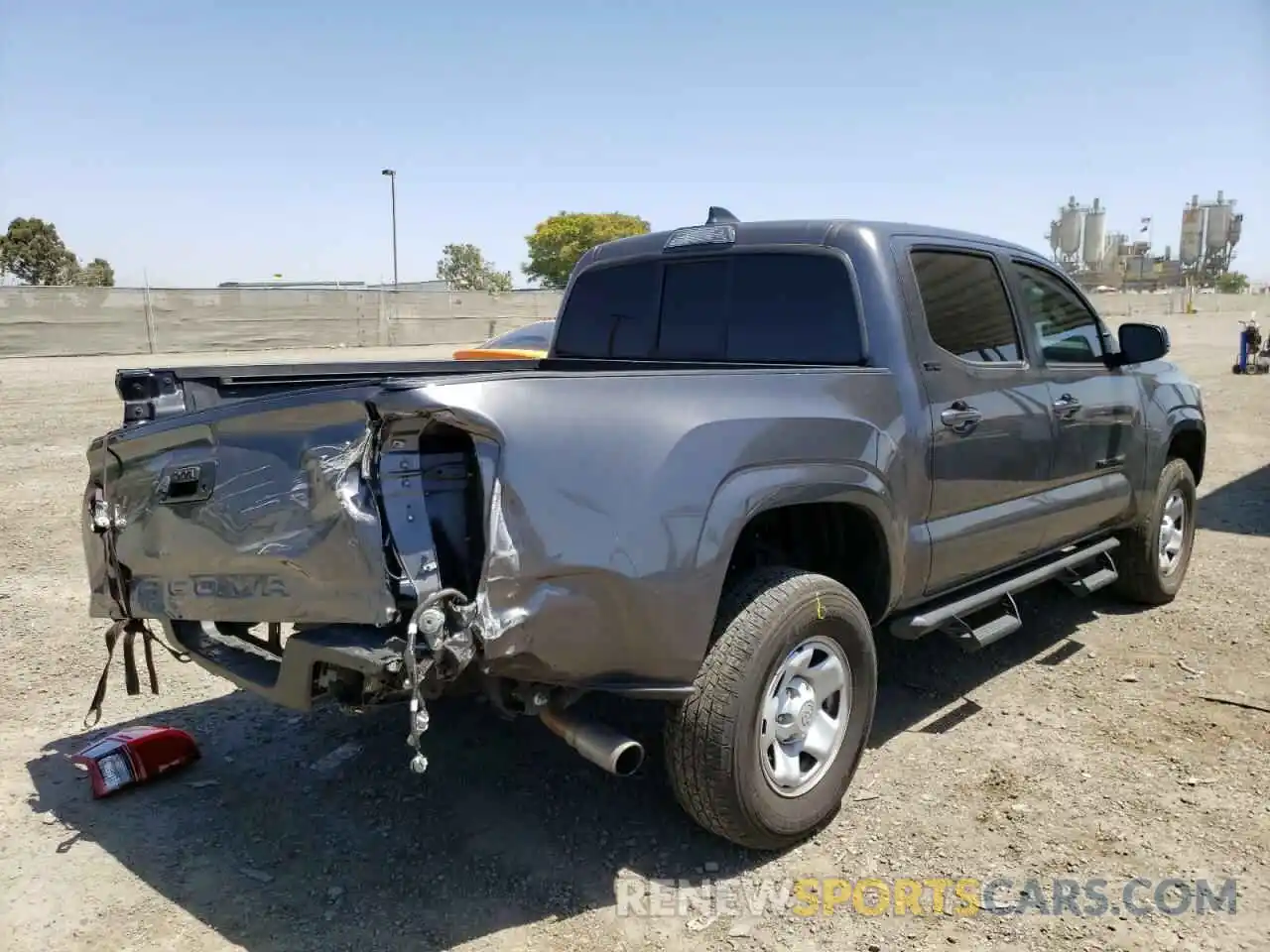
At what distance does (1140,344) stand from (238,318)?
2828 cm

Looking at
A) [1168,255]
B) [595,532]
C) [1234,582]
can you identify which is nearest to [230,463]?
[595,532]

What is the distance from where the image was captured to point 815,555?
11.5 ft

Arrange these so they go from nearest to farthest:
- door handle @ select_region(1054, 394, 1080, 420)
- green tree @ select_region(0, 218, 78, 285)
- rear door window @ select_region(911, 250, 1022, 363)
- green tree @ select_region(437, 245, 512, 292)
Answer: rear door window @ select_region(911, 250, 1022, 363) → door handle @ select_region(1054, 394, 1080, 420) → green tree @ select_region(0, 218, 78, 285) → green tree @ select_region(437, 245, 512, 292)

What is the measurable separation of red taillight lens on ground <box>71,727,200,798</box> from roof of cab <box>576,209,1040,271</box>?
2702mm

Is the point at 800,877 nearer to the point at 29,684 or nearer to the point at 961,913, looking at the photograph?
the point at 961,913

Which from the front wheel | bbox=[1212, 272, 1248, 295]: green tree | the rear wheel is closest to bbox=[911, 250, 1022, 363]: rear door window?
the front wheel

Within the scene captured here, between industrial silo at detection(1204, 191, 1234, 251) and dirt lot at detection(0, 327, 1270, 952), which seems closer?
dirt lot at detection(0, 327, 1270, 952)

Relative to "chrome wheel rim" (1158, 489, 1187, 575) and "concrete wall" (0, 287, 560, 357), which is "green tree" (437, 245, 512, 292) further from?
"chrome wheel rim" (1158, 489, 1187, 575)

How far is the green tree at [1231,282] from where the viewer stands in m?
97.4

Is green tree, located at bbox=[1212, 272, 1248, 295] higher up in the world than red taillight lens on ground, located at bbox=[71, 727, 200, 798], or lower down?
higher up

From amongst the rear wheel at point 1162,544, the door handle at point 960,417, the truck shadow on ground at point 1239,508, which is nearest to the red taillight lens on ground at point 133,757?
the door handle at point 960,417

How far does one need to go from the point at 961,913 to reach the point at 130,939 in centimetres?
233

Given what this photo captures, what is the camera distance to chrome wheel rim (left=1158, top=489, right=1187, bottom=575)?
17.9 feet

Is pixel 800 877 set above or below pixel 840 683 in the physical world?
below
